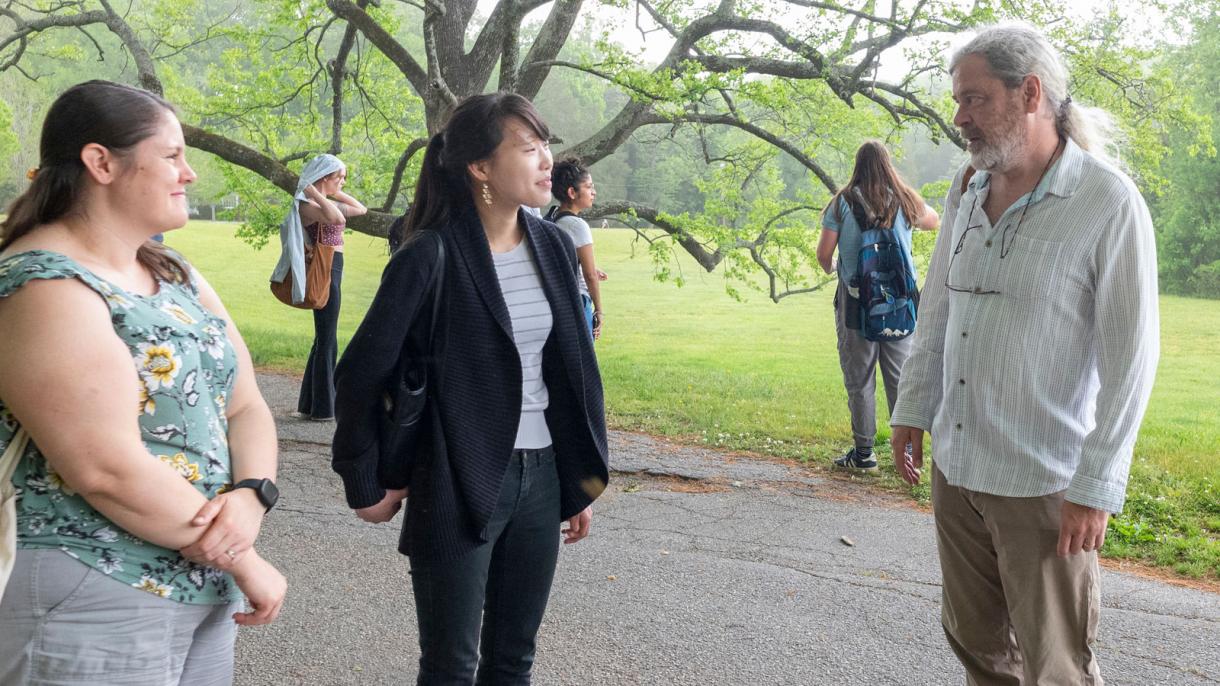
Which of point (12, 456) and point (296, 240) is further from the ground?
point (12, 456)

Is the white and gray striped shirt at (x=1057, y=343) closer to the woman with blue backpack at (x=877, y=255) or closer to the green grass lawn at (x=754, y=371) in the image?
the green grass lawn at (x=754, y=371)

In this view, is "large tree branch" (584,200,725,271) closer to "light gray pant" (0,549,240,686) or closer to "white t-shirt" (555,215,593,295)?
"white t-shirt" (555,215,593,295)

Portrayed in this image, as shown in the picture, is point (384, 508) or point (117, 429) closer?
point (117, 429)

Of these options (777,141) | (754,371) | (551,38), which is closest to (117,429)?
(551,38)

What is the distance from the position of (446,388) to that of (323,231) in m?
5.18

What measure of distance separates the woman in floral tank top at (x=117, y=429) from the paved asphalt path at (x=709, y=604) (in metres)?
1.92

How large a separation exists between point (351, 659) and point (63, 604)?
7.34 feet

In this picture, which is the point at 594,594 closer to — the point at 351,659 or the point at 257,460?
the point at 351,659

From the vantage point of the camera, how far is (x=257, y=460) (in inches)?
81.7

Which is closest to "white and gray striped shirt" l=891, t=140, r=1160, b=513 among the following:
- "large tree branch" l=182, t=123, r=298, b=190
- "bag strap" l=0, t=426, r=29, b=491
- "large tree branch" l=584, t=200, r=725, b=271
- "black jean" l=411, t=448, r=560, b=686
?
"black jean" l=411, t=448, r=560, b=686

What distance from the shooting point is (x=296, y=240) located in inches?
279

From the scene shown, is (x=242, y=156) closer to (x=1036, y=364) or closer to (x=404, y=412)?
(x=404, y=412)

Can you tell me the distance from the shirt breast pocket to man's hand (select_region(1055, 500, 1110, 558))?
1.74 ft

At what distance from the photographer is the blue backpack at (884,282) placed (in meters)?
6.59
